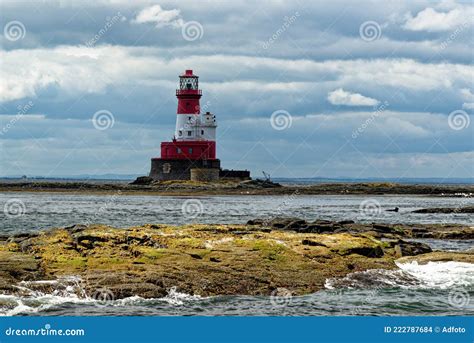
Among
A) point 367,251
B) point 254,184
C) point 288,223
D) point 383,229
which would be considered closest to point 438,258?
point 367,251

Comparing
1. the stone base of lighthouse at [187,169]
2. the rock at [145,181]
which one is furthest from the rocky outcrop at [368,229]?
the rock at [145,181]

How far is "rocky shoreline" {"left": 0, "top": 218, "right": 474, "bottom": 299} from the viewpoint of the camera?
1903cm

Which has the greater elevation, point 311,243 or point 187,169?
point 187,169

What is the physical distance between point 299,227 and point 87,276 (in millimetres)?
13897

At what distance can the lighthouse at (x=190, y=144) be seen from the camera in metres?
84.0

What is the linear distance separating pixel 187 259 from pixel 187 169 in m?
66.8

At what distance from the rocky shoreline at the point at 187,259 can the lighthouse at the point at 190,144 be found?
2343 inches

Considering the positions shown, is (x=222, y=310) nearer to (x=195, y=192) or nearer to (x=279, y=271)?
(x=279, y=271)

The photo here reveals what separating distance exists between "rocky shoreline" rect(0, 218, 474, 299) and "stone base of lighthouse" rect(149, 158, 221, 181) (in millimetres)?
61406

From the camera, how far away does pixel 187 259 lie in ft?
68.2

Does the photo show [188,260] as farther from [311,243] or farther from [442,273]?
[442,273]

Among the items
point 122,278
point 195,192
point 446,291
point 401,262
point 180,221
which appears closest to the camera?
point 122,278

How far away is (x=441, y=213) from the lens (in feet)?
187

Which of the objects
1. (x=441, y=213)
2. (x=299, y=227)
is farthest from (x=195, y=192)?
(x=299, y=227)
